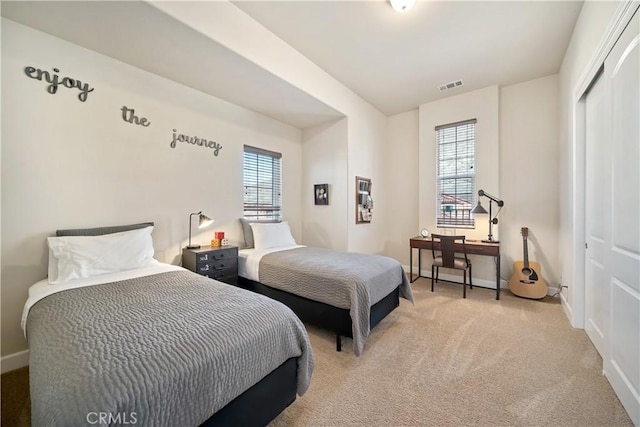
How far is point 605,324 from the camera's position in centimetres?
A: 180

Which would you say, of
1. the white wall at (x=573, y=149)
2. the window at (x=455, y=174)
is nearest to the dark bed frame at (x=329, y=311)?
the white wall at (x=573, y=149)

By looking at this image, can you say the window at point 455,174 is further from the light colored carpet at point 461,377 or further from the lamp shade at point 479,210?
the light colored carpet at point 461,377

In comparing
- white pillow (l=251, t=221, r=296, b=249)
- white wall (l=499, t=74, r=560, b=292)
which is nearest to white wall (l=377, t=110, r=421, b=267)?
white wall (l=499, t=74, r=560, b=292)

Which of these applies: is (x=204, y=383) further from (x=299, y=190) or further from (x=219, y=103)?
Result: (x=299, y=190)

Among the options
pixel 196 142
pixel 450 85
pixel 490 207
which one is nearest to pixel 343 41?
pixel 450 85

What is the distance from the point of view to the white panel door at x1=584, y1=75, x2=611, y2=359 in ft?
5.95

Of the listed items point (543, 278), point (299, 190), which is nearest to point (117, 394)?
point (299, 190)

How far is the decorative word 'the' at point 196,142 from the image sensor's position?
9.59 feet

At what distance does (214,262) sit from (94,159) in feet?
4.97

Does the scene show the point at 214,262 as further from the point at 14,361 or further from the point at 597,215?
the point at 597,215

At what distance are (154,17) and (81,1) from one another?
0.47 metres

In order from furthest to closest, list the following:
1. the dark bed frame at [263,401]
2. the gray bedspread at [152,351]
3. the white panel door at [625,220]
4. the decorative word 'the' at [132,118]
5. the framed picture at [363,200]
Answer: the framed picture at [363,200] → the decorative word 'the' at [132,118] → the white panel door at [625,220] → the dark bed frame at [263,401] → the gray bedspread at [152,351]

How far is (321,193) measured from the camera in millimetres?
4219

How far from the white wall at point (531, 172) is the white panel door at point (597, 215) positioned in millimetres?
1266
